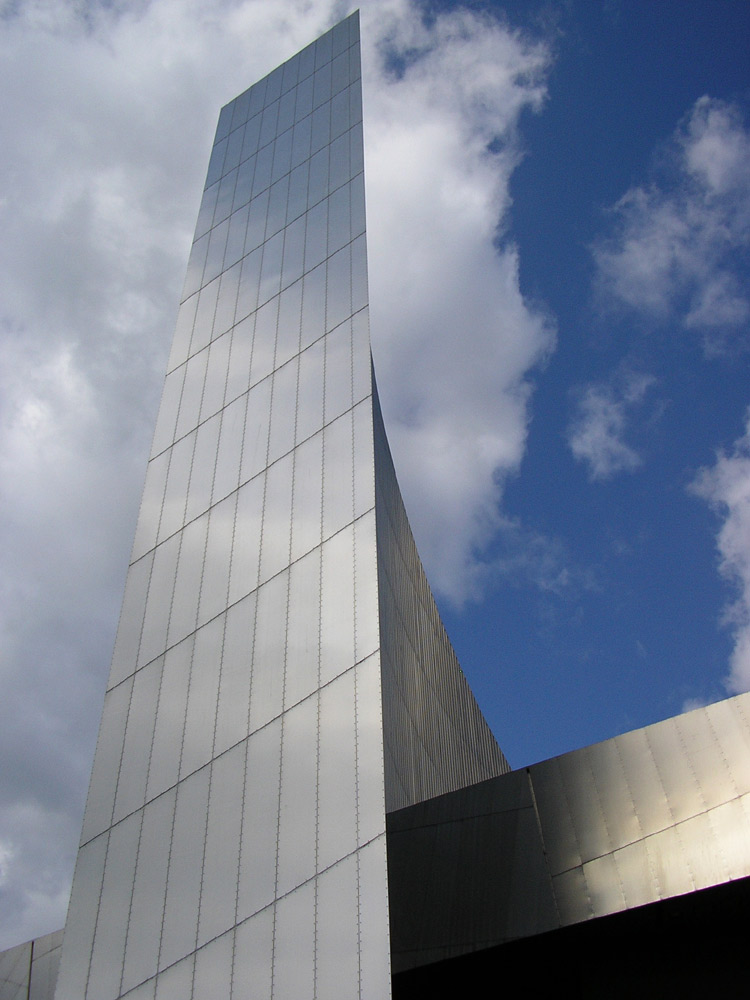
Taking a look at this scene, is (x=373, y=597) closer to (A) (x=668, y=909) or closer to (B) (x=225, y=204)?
(A) (x=668, y=909)

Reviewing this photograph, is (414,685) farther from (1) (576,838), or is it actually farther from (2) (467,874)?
(1) (576,838)

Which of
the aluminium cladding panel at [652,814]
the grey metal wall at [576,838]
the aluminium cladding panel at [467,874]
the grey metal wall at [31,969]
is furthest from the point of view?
the grey metal wall at [31,969]

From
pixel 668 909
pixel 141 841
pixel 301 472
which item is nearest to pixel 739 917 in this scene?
pixel 668 909

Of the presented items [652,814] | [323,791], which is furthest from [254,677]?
[652,814]

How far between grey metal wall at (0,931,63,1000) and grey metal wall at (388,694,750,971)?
10.4 meters

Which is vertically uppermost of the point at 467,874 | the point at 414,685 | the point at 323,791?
the point at 414,685

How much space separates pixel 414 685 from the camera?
15375 mm

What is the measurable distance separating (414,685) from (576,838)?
178 inches

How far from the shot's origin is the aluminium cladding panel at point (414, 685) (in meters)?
12.9

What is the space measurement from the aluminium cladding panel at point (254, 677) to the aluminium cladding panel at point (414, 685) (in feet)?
2.75

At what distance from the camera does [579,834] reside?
11.4 meters

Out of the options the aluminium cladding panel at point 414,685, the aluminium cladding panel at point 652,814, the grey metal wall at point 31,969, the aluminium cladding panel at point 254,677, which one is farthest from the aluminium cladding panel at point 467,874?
the grey metal wall at point 31,969

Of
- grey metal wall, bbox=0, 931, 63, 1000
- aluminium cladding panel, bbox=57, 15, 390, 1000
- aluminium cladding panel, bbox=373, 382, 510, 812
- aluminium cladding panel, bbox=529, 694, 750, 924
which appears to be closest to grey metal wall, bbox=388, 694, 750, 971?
aluminium cladding panel, bbox=529, 694, 750, 924

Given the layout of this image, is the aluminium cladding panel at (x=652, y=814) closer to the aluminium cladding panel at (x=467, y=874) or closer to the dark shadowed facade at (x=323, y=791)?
the dark shadowed facade at (x=323, y=791)
